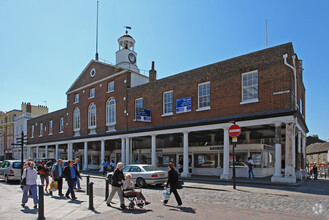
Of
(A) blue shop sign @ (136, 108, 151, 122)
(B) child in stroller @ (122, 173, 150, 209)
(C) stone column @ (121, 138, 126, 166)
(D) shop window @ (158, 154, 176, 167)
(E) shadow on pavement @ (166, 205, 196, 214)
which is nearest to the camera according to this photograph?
(E) shadow on pavement @ (166, 205, 196, 214)

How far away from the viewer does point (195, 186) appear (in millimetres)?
15516

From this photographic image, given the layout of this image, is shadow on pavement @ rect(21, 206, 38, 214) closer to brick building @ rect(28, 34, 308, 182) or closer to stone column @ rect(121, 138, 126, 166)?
brick building @ rect(28, 34, 308, 182)

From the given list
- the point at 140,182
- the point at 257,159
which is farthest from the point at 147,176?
the point at 257,159

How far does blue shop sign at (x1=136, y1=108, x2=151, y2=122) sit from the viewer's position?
78.7ft

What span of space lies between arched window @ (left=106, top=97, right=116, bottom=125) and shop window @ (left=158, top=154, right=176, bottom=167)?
6500 millimetres

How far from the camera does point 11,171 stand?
57.9ft

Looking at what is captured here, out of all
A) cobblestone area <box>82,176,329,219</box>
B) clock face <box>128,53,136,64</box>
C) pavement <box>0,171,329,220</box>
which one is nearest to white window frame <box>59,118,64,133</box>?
clock face <box>128,53,136,64</box>

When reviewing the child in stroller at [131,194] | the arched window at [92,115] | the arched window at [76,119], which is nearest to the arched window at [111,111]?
the arched window at [92,115]

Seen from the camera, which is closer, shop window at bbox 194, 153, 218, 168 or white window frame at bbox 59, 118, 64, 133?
shop window at bbox 194, 153, 218, 168

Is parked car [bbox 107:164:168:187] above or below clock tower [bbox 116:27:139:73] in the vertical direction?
below

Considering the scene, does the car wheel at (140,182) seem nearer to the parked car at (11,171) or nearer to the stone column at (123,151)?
the parked car at (11,171)

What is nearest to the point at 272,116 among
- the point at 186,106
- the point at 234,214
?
the point at 186,106

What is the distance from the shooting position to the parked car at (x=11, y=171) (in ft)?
57.8

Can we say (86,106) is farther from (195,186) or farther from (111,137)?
(195,186)
